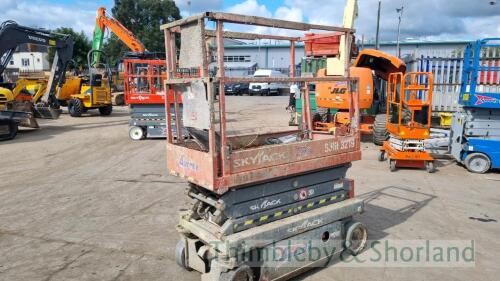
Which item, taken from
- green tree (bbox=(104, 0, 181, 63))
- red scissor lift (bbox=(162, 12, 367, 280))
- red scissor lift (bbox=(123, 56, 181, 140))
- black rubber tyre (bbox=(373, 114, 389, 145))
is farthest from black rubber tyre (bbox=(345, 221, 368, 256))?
green tree (bbox=(104, 0, 181, 63))

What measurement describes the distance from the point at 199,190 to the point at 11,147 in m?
9.53

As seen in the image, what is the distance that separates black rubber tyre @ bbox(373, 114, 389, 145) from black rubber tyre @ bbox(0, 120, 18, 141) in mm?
11174

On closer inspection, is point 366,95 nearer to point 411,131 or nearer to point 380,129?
point 380,129

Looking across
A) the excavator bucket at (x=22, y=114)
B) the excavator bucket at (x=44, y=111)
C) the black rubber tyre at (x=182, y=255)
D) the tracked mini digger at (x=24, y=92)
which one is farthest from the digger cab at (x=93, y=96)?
the black rubber tyre at (x=182, y=255)

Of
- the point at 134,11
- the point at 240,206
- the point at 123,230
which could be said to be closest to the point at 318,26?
the point at 240,206

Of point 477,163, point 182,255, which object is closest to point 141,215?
point 182,255

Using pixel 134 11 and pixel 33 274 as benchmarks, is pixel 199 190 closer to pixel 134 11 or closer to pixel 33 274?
pixel 33 274

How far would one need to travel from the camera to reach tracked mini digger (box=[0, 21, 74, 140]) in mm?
12489

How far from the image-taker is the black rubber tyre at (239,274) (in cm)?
343

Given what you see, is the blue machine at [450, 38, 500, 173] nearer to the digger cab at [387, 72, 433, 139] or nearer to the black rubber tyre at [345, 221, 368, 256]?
the digger cab at [387, 72, 433, 139]

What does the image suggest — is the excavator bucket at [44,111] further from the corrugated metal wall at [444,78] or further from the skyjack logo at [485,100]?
the skyjack logo at [485,100]

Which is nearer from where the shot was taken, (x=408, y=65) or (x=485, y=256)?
(x=485, y=256)

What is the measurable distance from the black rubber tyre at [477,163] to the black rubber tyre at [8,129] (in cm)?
1287

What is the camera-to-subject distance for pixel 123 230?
16.9 ft
